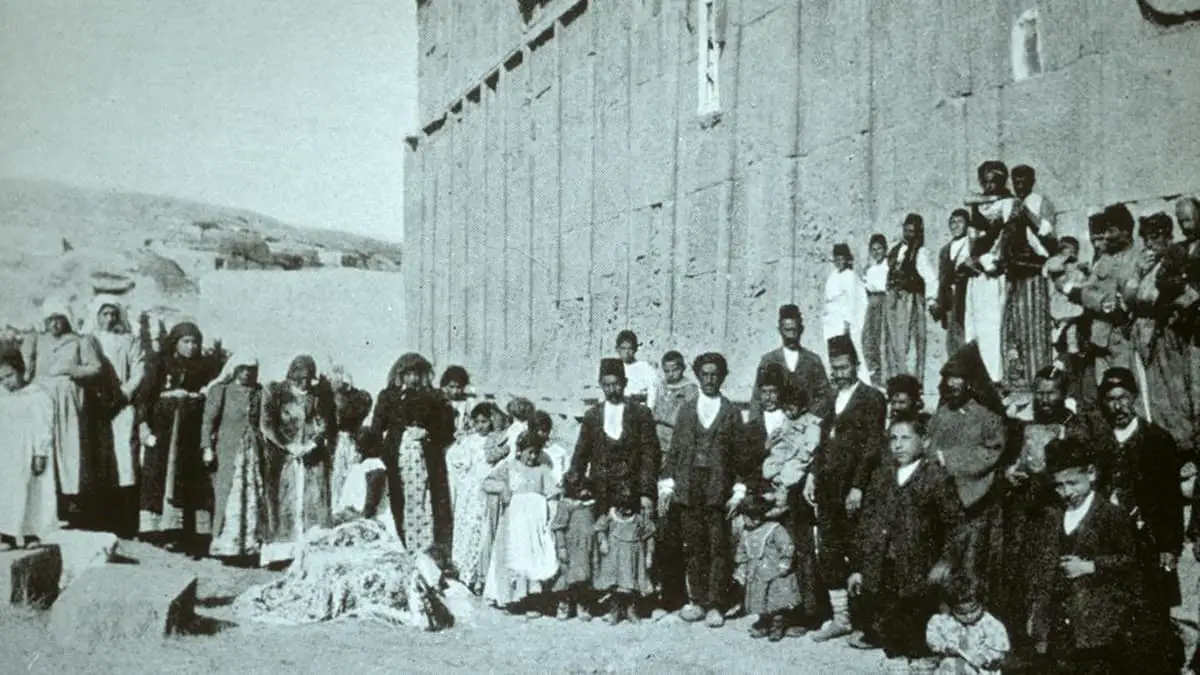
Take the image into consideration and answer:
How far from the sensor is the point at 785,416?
6969 mm

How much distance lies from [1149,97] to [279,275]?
2071cm

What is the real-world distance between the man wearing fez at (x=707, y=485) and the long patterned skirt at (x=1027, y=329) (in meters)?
1.70

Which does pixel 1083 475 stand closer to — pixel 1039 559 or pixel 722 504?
pixel 1039 559

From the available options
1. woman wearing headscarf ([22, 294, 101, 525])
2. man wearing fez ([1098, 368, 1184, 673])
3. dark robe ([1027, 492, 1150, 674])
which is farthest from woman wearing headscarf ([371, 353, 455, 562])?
man wearing fez ([1098, 368, 1184, 673])

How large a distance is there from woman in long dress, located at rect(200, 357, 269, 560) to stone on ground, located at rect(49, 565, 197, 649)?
2.32 meters

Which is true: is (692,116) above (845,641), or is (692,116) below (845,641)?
above

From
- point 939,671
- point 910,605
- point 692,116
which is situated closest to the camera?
point 939,671

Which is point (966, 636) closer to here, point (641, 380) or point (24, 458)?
point (641, 380)

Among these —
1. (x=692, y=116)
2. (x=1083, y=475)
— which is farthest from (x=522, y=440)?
(x=692, y=116)

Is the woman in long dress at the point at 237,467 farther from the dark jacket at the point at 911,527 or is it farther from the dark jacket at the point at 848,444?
the dark jacket at the point at 911,527

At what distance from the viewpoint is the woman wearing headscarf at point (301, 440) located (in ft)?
29.2

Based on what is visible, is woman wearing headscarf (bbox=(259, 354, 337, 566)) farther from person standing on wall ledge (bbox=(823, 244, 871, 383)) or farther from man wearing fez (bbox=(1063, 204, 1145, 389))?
man wearing fez (bbox=(1063, 204, 1145, 389))

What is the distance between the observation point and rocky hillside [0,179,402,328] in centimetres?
1578

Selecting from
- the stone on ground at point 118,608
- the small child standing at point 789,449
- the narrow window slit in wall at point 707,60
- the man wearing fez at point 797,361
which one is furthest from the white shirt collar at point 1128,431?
the narrow window slit in wall at point 707,60
